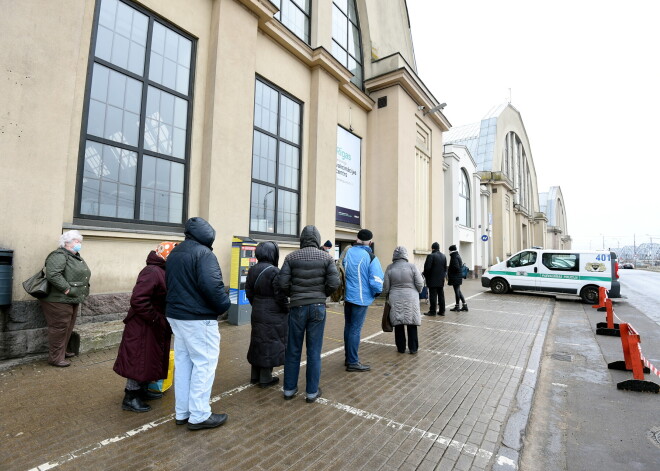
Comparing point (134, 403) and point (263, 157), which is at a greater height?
point (263, 157)

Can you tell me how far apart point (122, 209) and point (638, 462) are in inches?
293

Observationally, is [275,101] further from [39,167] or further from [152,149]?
[39,167]

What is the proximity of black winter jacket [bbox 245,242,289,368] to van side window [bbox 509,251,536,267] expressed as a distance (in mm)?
13087

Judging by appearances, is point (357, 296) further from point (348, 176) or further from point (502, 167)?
point (502, 167)

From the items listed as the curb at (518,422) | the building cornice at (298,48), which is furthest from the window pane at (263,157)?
the curb at (518,422)

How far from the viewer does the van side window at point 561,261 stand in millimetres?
12742

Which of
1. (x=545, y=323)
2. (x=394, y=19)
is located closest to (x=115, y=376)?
(x=545, y=323)

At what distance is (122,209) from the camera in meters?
6.11

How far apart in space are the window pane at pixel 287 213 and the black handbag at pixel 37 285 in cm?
543

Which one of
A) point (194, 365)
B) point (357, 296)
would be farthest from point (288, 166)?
point (194, 365)

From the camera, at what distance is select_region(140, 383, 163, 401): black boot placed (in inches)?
136

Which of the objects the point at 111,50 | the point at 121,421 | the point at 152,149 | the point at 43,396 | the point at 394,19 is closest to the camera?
the point at 121,421

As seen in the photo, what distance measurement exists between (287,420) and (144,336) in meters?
1.59

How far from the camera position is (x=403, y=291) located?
17.8 ft
